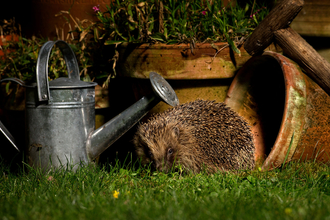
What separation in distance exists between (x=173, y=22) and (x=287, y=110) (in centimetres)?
146

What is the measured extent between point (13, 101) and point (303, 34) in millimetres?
3535

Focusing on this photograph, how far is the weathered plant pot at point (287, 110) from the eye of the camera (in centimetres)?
276

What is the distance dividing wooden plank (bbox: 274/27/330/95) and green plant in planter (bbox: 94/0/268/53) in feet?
1.54

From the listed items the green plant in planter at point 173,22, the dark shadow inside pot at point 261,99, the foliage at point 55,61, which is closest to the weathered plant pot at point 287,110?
the dark shadow inside pot at point 261,99

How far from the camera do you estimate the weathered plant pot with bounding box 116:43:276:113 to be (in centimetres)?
325

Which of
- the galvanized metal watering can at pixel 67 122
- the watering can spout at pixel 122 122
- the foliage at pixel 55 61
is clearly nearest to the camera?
the galvanized metal watering can at pixel 67 122

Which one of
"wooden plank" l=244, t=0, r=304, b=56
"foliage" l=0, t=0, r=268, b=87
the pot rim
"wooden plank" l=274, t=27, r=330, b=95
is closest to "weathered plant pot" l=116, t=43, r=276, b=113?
"foliage" l=0, t=0, r=268, b=87

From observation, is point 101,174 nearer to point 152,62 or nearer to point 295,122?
point 152,62

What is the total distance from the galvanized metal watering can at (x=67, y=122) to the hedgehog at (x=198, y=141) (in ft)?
0.89

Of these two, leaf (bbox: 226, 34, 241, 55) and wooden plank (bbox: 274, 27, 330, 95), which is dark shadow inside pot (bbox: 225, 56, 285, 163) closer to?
leaf (bbox: 226, 34, 241, 55)

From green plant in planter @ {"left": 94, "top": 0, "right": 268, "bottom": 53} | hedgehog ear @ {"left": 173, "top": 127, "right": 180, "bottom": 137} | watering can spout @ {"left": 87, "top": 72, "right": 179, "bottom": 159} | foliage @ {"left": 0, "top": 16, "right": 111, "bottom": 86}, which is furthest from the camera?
foliage @ {"left": 0, "top": 16, "right": 111, "bottom": 86}

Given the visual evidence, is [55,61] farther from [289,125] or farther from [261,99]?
[289,125]

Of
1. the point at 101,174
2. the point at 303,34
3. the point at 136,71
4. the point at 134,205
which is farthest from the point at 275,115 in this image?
the point at 134,205

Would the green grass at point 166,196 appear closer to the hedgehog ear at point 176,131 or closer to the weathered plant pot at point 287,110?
the weathered plant pot at point 287,110
